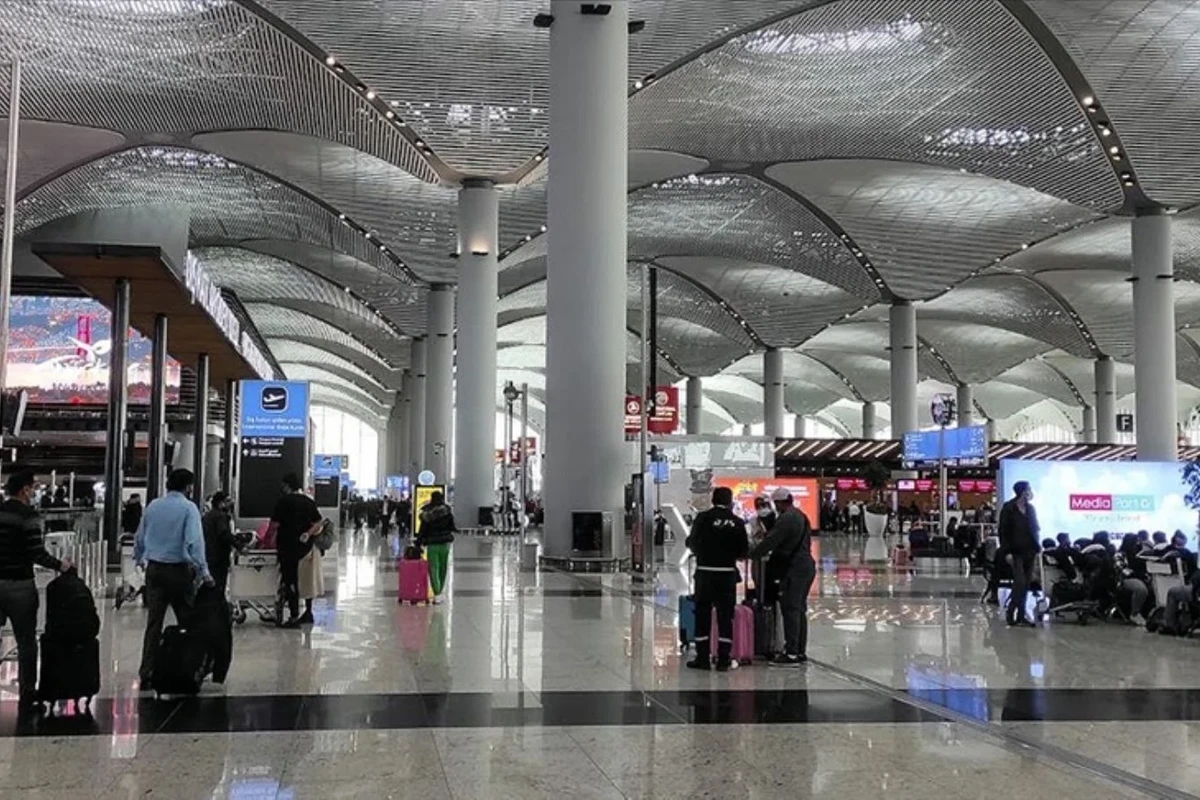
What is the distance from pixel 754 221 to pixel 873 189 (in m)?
5.86

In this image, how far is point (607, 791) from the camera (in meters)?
5.14

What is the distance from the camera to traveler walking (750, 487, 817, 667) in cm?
930

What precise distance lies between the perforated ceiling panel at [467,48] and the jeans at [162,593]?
18.8 metres

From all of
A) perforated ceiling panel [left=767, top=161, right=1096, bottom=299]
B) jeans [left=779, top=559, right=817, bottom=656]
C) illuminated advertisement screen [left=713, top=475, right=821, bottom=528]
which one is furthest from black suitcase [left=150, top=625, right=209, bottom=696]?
perforated ceiling panel [left=767, top=161, right=1096, bottom=299]

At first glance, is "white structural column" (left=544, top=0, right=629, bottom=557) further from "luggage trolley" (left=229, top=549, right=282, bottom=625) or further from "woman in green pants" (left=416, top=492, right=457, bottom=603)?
"luggage trolley" (left=229, top=549, right=282, bottom=625)

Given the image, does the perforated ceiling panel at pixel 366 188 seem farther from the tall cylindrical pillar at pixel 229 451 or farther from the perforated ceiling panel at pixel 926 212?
the perforated ceiling panel at pixel 926 212

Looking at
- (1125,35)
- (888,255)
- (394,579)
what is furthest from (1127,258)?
(394,579)

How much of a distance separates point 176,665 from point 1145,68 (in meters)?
25.7

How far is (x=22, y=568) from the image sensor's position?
23.2ft

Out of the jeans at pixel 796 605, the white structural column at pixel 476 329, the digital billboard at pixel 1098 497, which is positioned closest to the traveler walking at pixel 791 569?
the jeans at pixel 796 605

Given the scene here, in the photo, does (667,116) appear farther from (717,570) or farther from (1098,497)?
(717,570)

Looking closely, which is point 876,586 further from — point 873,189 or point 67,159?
point 67,159

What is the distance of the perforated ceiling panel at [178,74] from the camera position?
82.6 feet

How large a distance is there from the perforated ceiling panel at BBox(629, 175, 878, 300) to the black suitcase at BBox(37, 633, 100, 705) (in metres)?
33.2
